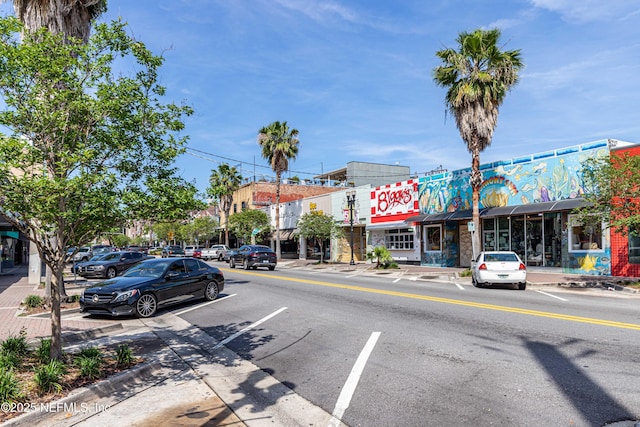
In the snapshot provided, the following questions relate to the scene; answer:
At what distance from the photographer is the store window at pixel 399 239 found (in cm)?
3123

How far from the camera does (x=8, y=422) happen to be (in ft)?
14.2

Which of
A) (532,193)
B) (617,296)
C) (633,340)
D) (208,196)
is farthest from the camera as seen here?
(532,193)

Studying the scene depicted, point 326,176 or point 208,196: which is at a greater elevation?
point 326,176

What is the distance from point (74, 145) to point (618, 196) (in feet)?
55.5

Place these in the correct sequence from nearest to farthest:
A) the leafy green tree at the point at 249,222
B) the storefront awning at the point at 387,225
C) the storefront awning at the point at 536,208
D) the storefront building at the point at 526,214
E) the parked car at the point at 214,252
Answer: the storefront awning at the point at 536,208, the storefront building at the point at 526,214, the storefront awning at the point at 387,225, the parked car at the point at 214,252, the leafy green tree at the point at 249,222

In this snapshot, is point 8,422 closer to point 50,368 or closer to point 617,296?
point 50,368

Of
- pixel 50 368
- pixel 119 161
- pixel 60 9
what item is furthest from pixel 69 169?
pixel 60 9

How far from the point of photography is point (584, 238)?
20.8 m

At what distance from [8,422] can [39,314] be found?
8186 millimetres

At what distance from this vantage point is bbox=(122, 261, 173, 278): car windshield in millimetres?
12234

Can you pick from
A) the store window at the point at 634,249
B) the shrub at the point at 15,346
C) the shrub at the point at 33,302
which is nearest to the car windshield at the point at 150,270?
the shrub at the point at 33,302

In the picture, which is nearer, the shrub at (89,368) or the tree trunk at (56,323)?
the shrub at (89,368)

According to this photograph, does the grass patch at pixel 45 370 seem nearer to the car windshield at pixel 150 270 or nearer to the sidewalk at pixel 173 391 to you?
the sidewalk at pixel 173 391

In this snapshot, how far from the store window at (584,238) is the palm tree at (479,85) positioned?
14.6 ft
